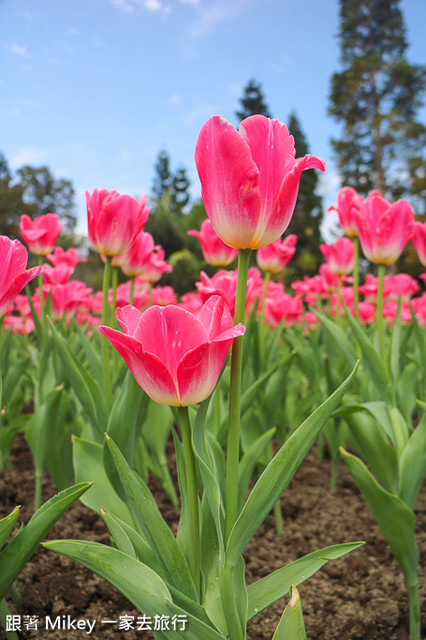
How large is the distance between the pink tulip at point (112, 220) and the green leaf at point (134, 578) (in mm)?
677

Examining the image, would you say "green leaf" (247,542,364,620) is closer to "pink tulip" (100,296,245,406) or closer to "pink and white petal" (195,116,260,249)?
"pink tulip" (100,296,245,406)

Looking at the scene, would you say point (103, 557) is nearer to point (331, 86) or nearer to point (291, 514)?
point (291, 514)

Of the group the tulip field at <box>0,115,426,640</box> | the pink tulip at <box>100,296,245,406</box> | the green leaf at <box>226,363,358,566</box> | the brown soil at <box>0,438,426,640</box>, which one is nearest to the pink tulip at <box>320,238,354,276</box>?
the tulip field at <box>0,115,426,640</box>

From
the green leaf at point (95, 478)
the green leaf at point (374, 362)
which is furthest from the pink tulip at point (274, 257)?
the green leaf at point (95, 478)

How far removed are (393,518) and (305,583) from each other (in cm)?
40

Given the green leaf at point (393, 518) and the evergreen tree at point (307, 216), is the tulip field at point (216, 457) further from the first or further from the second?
the evergreen tree at point (307, 216)

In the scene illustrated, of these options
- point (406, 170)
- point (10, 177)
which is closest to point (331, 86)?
point (406, 170)

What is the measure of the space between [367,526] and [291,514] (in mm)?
261

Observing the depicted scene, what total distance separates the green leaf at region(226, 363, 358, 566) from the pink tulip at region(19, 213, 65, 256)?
134 cm

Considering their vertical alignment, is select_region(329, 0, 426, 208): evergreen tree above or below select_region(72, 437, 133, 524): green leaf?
above

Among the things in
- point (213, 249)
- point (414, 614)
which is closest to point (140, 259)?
point (213, 249)

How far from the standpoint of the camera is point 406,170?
18.4 m

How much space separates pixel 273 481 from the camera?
0.73 meters

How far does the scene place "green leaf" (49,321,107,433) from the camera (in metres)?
1.16
